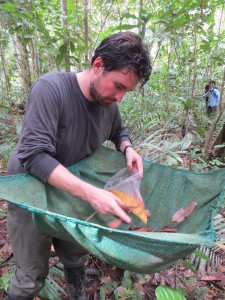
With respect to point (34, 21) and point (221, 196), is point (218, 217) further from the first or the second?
point (34, 21)

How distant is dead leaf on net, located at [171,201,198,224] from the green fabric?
19 millimetres

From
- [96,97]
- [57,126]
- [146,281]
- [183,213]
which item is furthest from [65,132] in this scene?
[146,281]

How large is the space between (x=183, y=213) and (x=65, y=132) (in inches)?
26.3

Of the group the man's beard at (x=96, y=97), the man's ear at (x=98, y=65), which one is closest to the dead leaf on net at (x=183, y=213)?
the man's beard at (x=96, y=97)

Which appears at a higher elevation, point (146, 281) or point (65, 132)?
point (65, 132)

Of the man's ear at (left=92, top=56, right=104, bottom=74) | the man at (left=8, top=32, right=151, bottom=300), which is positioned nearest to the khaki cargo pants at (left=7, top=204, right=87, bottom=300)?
the man at (left=8, top=32, right=151, bottom=300)

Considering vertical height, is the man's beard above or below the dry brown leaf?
above

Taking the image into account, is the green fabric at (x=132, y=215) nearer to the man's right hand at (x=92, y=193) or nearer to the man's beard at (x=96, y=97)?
the man's right hand at (x=92, y=193)

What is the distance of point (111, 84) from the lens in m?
0.97

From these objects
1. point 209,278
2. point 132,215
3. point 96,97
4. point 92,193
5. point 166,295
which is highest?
point 96,97

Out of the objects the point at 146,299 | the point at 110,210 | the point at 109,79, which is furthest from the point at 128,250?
the point at 146,299

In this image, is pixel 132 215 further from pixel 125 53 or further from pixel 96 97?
pixel 125 53

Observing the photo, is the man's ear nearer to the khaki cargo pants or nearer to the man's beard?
the man's beard

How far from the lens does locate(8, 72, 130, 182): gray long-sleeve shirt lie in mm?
866
